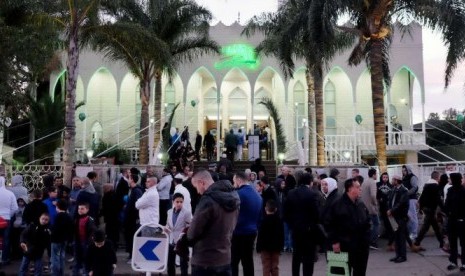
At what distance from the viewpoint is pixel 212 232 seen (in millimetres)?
4590

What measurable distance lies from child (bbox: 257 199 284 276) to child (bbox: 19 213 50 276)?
3495 mm

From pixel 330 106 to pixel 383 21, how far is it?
13668 millimetres

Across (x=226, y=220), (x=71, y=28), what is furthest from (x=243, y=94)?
(x=226, y=220)

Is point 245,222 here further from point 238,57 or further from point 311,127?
point 238,57

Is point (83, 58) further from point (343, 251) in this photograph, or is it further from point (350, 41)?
point (343, 251)

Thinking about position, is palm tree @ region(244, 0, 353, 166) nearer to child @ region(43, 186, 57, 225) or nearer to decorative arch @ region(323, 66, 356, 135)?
decorative arch @ region(323, 66, 356, 135)

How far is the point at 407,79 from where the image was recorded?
93.3 ft

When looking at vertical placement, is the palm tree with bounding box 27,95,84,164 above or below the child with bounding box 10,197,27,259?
above

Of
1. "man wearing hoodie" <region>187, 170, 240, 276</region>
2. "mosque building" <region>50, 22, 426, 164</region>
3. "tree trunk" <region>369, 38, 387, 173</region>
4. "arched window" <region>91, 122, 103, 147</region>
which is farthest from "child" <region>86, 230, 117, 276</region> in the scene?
"arched window" <region>91, 122, 103, 147</region>

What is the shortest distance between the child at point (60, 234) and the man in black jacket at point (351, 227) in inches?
165

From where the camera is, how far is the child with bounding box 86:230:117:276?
6.30 metres

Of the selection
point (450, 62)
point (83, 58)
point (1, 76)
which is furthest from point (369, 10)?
point (83, 58)

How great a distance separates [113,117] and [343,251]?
77.4 ft

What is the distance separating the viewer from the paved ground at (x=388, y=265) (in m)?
8.41
